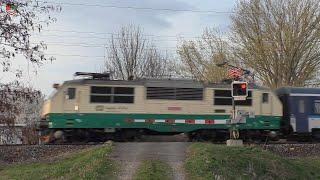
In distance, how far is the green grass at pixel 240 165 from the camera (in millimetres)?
14820

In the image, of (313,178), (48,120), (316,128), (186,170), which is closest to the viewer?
(186,170)

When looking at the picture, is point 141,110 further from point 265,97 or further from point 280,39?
point 280,39

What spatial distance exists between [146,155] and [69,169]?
2838 millimetres

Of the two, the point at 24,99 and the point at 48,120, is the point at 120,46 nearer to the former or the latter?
the point at 48,120

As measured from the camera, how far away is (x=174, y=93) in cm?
2578

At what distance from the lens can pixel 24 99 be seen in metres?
18.5

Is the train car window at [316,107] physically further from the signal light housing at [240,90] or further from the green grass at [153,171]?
the green grass at [153,171]

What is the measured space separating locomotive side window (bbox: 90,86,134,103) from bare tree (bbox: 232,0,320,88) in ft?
69.2

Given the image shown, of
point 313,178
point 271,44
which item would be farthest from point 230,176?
point 271,44

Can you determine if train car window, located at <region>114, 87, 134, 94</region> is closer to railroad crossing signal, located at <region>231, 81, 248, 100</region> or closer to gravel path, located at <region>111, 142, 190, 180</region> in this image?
gravel path, located at <region>111, 142, 190, 180</region>

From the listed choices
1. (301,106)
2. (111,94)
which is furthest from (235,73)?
(111,94)

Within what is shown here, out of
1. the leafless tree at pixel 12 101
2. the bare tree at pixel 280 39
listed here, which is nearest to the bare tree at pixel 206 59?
the bare tree at pixel 280 39

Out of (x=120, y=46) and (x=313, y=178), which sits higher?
(x=120, y=46)

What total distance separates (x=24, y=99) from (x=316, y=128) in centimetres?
1552
